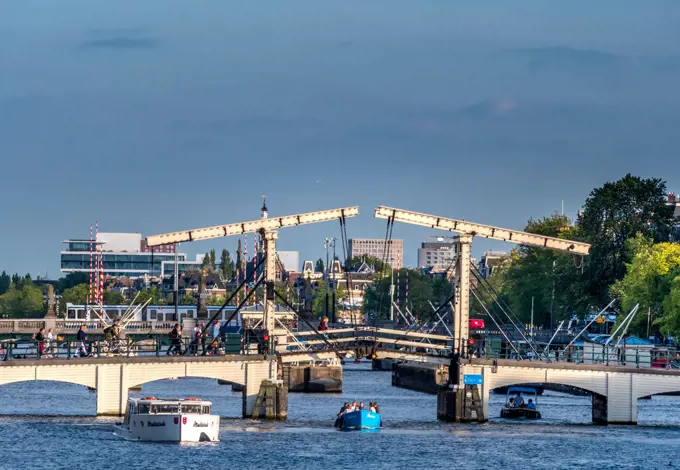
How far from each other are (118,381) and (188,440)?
6.17 meters

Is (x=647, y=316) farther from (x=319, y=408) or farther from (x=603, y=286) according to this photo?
(x=319, y=408)

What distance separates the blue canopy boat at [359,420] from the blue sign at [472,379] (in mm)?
Answer: 4639

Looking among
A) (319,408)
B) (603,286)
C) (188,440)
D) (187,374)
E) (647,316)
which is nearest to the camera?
(188,440)

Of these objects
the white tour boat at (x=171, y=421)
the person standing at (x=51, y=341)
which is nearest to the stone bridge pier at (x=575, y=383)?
the white tour boat at (x=171, y=421)

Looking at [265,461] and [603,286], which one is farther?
[603,286]

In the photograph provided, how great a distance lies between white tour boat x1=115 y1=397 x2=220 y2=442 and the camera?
249 feet

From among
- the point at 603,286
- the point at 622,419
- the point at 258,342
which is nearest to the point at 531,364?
the point at 622,419

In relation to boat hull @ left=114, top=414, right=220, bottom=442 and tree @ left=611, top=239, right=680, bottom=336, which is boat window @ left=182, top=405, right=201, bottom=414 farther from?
tree @ left=611, top=239, right=680, bottom=336

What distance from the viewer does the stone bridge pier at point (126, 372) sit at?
7950cm

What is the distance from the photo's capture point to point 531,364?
84.0 m

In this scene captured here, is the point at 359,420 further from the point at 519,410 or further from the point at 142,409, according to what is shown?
the point at 519,410

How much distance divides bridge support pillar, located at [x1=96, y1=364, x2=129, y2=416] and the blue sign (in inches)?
625

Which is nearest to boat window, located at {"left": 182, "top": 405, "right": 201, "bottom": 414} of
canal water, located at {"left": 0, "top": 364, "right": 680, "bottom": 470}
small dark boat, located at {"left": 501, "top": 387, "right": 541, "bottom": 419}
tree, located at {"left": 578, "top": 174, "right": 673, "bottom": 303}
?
canal water, located at {"left": 0, "top": 364, "right": 680, "bottom": 470}

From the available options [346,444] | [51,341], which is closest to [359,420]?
[346,444]
